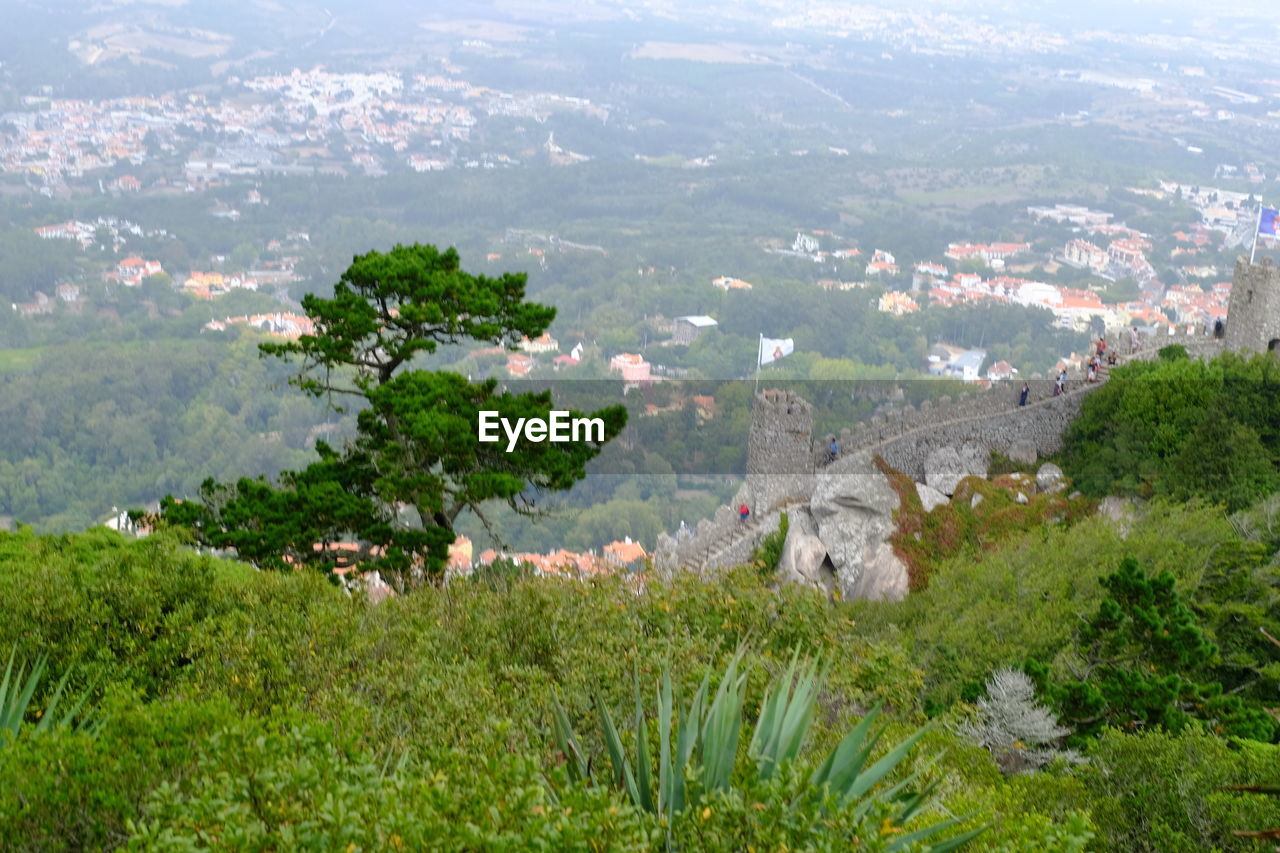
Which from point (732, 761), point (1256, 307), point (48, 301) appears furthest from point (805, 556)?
point (48, 301)

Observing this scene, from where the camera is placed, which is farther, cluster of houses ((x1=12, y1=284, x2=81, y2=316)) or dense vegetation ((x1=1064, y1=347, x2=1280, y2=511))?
cluster of houses ((x1=12, y1=284, x2=81, y2=316))

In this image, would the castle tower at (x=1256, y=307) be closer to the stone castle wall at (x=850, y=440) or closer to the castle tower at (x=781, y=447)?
the stone castle wall at (x=850, y=440)

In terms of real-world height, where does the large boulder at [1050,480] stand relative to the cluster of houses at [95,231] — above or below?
above

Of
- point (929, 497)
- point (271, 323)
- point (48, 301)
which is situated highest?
point (929, 497)

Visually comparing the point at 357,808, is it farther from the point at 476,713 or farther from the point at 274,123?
the point at 274,123

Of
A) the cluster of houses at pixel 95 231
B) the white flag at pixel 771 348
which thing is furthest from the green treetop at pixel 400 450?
the cluster of houses at pixel 95 231

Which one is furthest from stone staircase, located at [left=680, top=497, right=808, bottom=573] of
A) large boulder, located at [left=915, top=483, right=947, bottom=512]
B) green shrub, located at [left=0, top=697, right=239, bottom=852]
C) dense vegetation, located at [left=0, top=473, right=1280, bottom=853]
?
green shrub, located at [left=0, top=697, right=239, bottom=852]

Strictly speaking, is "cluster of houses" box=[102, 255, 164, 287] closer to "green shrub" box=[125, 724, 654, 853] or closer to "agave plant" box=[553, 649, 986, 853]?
"green shrub" box=[125, 724, 654, 853]
